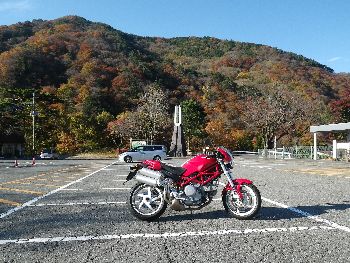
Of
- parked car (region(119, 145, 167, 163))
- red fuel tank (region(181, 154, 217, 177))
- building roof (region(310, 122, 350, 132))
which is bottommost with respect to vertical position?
parked car (region(119, 145, 167, 163))

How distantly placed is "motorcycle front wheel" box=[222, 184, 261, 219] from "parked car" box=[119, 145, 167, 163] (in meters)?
24.1

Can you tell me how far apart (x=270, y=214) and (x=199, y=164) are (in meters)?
1.51

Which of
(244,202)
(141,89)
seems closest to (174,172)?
(244,202)

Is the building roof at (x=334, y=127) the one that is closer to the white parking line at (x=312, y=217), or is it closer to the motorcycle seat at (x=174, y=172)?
the white parking line at (x=312, y=217)

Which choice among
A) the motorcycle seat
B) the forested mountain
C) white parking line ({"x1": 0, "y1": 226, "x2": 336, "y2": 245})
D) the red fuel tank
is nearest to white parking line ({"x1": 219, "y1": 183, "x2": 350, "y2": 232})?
white parking line ({"x1": 0, "y1": 226, "x2": 336, "y2": 245})

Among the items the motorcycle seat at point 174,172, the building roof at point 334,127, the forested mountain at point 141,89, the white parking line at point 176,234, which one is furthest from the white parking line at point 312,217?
the forested mountain at point 141,89

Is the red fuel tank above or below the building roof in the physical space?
below

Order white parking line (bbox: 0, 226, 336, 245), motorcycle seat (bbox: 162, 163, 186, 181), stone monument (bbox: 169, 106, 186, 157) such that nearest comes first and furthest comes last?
white parking line (bbox: 0, 226, 336, 245), motorcycle seat (bbox: 162, 163, 186, 181), stone monument (bbox: 169, 106, 186, 157)

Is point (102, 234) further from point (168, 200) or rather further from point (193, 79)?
point (193, 79)

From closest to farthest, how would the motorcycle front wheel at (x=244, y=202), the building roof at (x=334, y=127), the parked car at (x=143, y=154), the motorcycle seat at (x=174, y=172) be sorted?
the motorcycle front wheel at (x=244, y=202) < the motorcycle seat at (x=174, y=172) < the building roof at (x=334, y=127) < the parked car at (x=143, y=154)

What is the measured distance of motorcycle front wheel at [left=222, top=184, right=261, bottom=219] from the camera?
247 inches

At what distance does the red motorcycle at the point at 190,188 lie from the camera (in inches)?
251

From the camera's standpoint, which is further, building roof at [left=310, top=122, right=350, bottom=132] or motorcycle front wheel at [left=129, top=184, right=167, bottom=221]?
building roof at [left=310, top=122, right=350, bottom=132]

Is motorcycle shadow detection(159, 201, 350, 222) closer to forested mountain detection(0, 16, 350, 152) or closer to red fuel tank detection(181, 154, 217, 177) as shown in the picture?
red fuel tank detection(181, 154, 217, 177)
